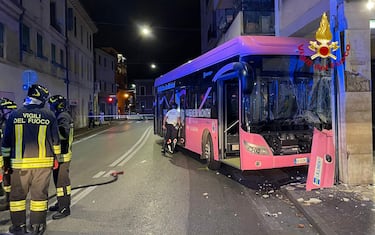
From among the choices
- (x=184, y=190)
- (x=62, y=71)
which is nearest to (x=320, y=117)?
(x=184, y=190)

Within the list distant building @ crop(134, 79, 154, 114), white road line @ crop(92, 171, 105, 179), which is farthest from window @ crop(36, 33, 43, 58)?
distant building @ crop(134, 79, 154, 114)

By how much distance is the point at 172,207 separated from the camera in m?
6.34

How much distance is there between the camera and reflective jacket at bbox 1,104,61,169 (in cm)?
478

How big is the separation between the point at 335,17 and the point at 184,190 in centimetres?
488

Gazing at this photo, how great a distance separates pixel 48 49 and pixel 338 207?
23.7m

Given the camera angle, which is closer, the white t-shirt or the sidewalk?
the sidewalk

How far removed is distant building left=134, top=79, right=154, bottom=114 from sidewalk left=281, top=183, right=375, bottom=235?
78281mm

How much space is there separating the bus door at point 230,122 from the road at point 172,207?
555 millimetres

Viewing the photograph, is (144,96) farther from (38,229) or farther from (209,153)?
(38,229)

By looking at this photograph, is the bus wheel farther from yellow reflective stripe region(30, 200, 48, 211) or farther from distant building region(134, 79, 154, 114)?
distant building region(134, 79, 154, 114)

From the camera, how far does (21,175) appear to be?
4773mm

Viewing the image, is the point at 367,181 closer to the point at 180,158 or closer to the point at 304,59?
the point at 304,59

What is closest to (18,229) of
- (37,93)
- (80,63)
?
(37,93)

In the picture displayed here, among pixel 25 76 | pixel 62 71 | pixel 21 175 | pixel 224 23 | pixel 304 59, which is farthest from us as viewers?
pixel 62 71
